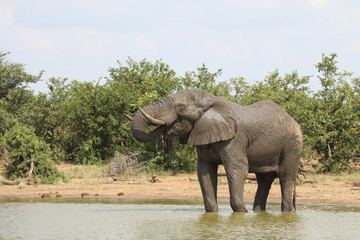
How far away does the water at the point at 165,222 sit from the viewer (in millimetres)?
9500

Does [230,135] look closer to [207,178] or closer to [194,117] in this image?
[194,117]

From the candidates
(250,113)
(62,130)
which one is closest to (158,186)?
(250,113)

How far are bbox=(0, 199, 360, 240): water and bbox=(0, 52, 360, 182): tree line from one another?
736 centimetres

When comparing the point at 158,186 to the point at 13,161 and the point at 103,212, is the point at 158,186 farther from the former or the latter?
the point at 103,212

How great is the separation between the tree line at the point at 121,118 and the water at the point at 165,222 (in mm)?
7358

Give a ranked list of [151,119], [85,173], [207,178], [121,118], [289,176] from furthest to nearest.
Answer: [121,118] < [85,173] < [289,176] < [207,178] < [151,119]

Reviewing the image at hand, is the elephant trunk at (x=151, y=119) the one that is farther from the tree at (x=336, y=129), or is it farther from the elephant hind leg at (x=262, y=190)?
the tree at (x=336, y=129)

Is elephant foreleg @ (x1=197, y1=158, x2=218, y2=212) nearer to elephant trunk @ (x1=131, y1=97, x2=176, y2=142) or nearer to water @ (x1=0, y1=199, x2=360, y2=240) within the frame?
water @ (x1=0, y1=199, x2=360, y2=240)

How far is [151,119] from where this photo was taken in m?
10.6

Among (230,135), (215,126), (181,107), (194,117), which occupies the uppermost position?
(181,107)

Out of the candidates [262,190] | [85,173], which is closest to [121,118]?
[85,173]

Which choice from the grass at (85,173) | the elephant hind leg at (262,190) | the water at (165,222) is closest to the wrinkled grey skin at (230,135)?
the elephant hind leg at (262,190)

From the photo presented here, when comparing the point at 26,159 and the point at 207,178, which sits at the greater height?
the point at 26,159

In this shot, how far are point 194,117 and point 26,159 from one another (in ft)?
33.6
